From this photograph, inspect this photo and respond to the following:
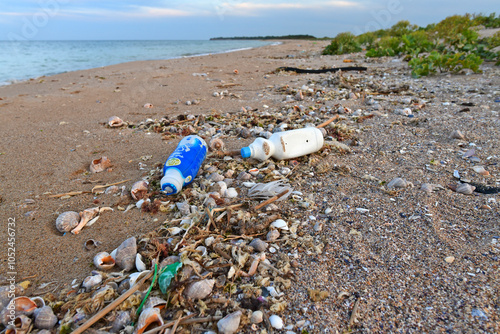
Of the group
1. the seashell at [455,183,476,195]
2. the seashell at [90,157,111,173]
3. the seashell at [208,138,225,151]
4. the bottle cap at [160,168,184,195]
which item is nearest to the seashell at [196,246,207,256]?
the bottle cap at [160,168,184,195]

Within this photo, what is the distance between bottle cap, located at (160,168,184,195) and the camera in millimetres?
2021

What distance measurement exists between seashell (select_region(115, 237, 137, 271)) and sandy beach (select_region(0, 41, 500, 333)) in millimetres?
187

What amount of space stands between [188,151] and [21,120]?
A: 340 centimetres

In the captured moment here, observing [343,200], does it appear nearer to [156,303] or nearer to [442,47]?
[156,303]

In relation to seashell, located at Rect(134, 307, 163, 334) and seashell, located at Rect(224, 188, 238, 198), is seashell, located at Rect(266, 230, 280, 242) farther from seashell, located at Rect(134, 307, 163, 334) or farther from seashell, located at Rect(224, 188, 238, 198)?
seashell, located at Rect(134, 307, 163, 334)

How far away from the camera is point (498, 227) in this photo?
1594 millimetres

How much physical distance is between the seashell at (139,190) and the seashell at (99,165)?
65 centimetres

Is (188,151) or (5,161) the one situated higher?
(188,151)

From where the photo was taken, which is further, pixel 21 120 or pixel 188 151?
pixel 21 120

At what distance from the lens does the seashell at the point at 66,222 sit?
1793 millimetres

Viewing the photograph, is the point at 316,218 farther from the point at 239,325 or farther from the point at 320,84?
the point at 320,84

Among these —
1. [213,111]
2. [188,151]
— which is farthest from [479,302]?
[213,111]

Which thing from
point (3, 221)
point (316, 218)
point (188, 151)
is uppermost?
point (188, 151)

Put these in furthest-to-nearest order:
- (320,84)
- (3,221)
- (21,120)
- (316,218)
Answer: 1. (320,84)
2. (21,120)
3. (3,221)
4. (316,218)
